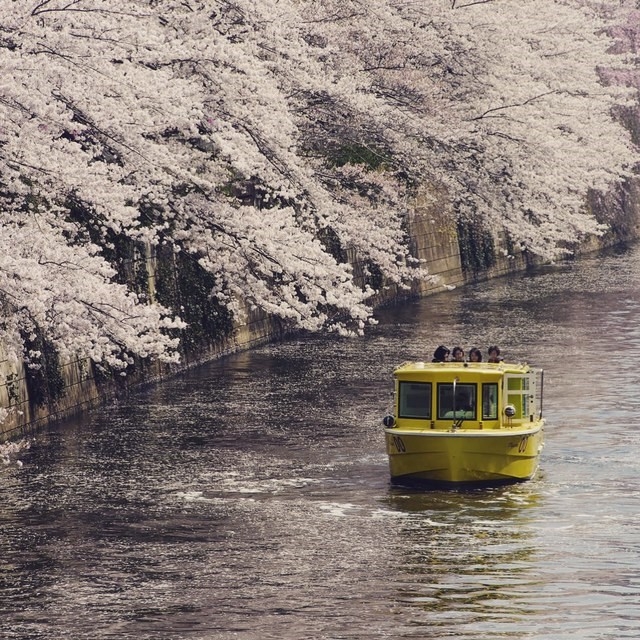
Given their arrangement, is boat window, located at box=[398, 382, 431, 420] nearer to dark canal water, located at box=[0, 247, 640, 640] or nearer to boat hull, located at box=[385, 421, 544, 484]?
boat hull, located at box=[385, 421, 544, 484]

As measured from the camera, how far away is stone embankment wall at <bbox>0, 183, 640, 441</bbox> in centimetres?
3403

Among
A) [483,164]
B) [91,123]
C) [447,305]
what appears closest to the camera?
[91,123]

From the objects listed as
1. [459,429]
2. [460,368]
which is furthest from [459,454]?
[460,368]

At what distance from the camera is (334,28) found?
1826 inches

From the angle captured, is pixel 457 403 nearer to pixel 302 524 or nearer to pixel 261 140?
pixel 302 524

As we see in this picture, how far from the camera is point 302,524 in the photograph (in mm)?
26359

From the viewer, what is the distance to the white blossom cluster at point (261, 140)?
2692cm

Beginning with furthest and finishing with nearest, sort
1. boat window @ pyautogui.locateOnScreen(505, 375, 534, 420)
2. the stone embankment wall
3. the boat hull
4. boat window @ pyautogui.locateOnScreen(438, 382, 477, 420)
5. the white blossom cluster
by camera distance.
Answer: the stone embankment wall, boat window @ pyautogui.locateOnScreen(505, 375, 534, 420), boat window @ pyautogui.locateOnScreen(438, 382, 477, 420), the boat hull, the white blossom cluster

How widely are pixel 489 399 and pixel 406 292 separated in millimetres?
29353

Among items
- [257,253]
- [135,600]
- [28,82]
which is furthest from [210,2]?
[135,600]

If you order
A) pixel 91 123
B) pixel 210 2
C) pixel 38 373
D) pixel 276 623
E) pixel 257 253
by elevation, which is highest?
pixel 210 2

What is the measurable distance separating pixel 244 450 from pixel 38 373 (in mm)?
4975

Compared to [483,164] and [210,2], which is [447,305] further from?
[210,2]

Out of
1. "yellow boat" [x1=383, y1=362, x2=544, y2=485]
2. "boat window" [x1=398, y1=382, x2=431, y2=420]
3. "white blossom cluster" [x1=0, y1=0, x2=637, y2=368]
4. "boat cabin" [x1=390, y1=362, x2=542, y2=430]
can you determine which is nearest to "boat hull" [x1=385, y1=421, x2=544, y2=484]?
"yellow boat" [x1=383, y1=362, x2=544, y2=485]
